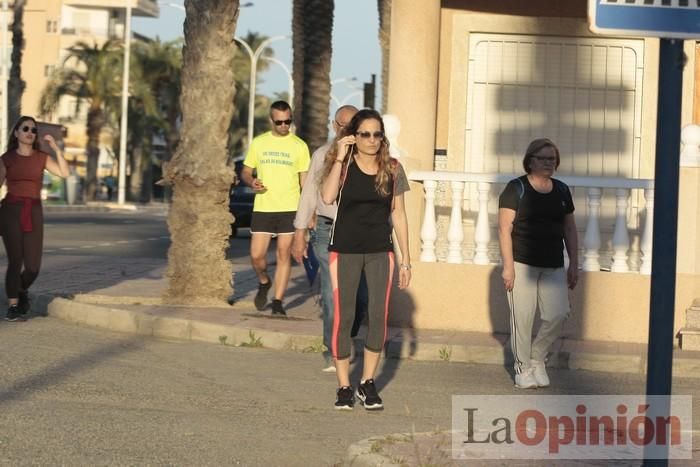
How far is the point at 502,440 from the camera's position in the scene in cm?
768

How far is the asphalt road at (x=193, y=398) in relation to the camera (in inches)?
301

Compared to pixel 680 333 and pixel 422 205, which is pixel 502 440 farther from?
pixel 422 205

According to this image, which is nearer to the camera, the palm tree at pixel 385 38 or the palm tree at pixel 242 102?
the palm tree at pixel 385 38

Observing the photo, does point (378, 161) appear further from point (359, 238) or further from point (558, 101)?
point (558, 101)

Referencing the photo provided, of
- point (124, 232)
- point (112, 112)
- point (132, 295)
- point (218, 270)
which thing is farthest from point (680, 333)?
point (112, 112)

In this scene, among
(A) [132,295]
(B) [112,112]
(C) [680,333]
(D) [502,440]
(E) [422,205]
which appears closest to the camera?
(D) [502,440]

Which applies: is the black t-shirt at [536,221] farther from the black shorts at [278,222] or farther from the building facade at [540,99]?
the building facade at [540,99]

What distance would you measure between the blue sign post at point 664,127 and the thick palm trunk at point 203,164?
9407 mm

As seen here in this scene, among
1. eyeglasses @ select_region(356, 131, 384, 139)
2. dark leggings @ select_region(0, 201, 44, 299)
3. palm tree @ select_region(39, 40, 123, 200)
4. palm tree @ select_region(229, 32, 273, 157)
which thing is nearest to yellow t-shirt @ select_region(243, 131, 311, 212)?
dark leggings @ select_region(0, 201, 44, 299)

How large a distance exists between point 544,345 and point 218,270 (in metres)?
4.73

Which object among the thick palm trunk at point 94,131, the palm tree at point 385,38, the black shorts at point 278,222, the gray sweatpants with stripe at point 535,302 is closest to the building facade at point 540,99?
the black shorts at point 278,222

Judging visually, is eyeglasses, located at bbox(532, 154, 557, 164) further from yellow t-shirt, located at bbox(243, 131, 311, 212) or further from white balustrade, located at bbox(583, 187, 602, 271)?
yellow t-shirt, located at bbox(243, 131, 311, 212)

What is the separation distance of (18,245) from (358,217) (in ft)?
17.3

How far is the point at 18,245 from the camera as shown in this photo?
13.6 m
